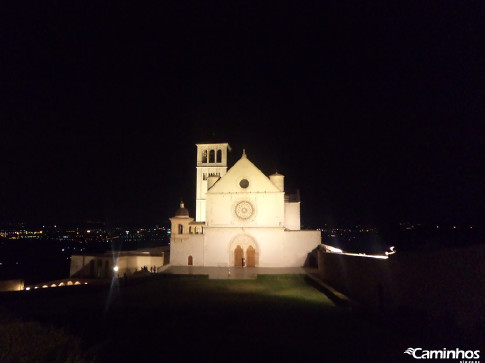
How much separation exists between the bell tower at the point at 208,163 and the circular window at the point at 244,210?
25.3 feet

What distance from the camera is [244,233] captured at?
30.0 m

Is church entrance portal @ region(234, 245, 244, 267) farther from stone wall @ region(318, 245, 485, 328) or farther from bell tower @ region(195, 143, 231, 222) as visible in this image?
stone wall @ region(318, 245, 485, 328)

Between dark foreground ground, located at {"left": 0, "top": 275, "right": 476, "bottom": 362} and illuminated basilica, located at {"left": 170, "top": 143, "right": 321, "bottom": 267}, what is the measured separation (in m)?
12.0

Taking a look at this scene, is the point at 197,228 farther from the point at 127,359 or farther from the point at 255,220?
the point at 127,359

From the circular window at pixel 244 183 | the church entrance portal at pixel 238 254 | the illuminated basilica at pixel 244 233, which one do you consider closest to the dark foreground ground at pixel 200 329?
the illuminated basilica at pixel 244 233

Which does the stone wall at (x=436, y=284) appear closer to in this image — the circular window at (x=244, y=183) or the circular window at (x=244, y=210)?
the circular window at (x=244, y=210)

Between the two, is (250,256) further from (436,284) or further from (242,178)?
(436,284)

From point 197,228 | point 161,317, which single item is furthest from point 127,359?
point 197,228

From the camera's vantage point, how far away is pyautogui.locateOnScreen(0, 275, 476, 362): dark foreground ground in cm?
852

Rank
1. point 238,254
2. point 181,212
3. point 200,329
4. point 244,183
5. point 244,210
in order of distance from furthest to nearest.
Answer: point 181,212 < point 244,183 < point 244,210 < point 238,254 < point 200,329

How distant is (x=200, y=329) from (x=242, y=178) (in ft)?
67.4

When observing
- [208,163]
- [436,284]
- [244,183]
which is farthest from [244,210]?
[436,284]

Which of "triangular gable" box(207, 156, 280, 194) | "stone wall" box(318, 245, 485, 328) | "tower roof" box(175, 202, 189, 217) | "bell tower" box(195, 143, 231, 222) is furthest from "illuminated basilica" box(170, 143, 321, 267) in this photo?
"stone wall" box(318, 245, 485, 328)

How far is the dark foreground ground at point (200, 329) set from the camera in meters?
8.52
